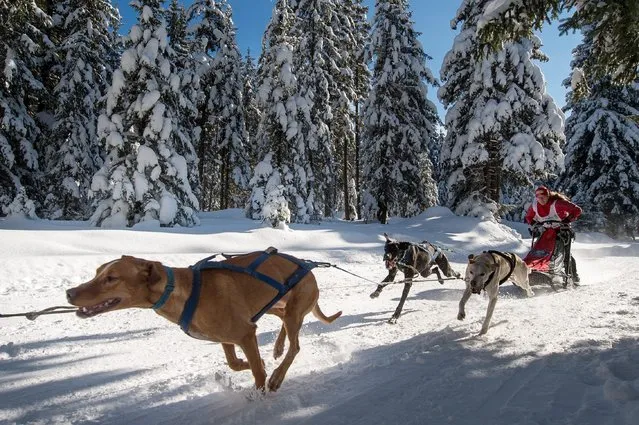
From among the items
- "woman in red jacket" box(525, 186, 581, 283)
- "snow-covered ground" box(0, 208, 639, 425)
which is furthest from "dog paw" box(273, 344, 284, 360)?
"woman in red jacket" box(525, 186, 581, 283)

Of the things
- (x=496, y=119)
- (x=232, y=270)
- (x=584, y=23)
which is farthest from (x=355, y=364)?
(x=496, y=119)

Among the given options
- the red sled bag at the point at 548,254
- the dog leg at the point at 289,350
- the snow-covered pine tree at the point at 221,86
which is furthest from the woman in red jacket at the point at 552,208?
the snow-covered pine tree at the point at 221,86

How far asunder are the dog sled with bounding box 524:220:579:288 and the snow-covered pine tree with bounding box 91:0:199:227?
513 inches

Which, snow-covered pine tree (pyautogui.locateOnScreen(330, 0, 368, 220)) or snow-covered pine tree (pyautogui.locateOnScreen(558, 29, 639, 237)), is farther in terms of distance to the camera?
snow-covered pine tree (pyautogui.locateOnScreen(330, 0, 368, 220))

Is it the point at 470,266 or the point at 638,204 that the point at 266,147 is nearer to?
the point at 470,266

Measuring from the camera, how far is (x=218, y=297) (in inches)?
129

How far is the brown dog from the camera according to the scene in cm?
280

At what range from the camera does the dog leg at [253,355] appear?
3.32 m

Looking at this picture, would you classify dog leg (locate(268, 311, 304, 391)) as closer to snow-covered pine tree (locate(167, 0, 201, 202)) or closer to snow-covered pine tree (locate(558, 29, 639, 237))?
snow-covered pine tree (locate(167, 0, 201, 202))

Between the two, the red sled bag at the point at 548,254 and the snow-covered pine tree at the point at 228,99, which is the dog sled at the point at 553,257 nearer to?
the red sled bag at the point at 548,254

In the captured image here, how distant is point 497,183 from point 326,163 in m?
12.2

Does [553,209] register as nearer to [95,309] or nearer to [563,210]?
[563,210]

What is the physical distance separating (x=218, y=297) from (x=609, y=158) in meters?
27.8

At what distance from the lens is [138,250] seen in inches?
431
